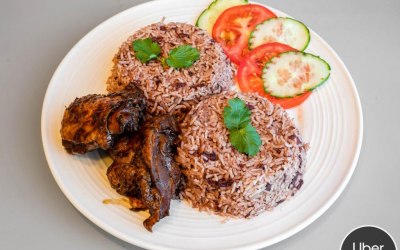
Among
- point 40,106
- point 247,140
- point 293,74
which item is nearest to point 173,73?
point 247,140

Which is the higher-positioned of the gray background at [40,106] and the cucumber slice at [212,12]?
the cucumber slice at [212,12]

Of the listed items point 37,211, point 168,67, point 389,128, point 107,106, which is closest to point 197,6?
point 168,67

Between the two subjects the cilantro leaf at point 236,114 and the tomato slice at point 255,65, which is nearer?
the cilantro leaf at point 236,114

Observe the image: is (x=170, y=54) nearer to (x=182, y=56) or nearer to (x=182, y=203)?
(x=182, y=56)

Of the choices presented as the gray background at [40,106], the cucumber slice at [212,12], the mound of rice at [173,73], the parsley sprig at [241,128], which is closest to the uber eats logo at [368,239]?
the gray background at [40,106]

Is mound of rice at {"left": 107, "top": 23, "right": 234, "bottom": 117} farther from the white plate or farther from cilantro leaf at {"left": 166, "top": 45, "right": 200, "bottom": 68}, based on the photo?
the white plate

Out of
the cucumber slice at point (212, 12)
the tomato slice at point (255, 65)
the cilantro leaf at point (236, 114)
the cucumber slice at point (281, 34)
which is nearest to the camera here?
the cilantro leaf at point (236, 114)

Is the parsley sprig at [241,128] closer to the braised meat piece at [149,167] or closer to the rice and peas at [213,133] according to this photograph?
the rice and peas at [213,133]
